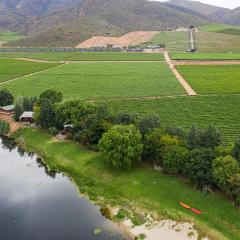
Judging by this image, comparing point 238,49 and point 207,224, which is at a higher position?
point 238,49

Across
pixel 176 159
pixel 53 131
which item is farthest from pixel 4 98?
pixel 176 159

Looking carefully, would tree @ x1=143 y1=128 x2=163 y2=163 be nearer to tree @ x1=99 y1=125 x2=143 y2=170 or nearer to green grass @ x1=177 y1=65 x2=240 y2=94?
tree @ x1=99 y1=125 x2=143 y2=170

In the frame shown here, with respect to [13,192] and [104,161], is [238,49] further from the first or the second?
[13,192]

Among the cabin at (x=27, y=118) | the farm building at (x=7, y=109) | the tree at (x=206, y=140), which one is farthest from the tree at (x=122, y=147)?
the farm building at (x=7, y=109)

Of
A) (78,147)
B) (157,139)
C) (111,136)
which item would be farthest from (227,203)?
(78,147)

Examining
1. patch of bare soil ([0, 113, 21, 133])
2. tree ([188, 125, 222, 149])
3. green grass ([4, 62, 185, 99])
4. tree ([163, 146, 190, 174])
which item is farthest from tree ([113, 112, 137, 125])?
green grass ([4, 62, 185, 99])
